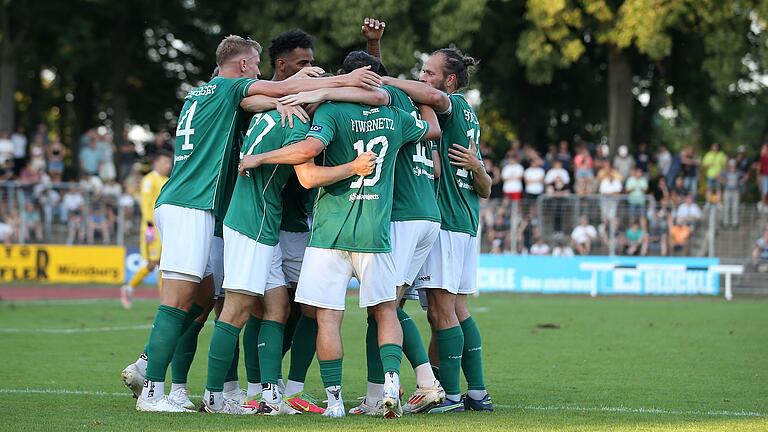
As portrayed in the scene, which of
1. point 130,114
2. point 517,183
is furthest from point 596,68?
point 130,114

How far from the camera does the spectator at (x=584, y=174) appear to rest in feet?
93.9

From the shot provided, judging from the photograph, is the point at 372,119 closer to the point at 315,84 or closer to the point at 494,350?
the point at 315,84

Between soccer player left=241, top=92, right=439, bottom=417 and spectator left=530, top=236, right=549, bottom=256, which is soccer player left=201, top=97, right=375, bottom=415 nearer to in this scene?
soccer player left=241, top=92, right=439, bottom=417

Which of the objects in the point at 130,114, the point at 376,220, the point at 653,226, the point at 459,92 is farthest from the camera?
the point at 130,114

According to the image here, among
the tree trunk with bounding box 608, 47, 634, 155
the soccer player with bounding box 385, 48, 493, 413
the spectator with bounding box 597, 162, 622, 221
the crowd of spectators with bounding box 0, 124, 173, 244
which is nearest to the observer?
the soccer player with bounding box 385, 48, 493, 413

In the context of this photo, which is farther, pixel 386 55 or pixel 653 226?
pixel 386 55

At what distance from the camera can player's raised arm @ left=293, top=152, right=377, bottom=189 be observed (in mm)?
7750

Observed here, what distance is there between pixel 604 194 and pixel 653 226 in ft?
5.34

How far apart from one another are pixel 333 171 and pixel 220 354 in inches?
57.1

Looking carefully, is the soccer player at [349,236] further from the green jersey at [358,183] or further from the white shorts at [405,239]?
the white shorts at [405,239]

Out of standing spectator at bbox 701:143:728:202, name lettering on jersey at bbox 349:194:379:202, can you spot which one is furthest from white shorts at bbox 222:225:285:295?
standing spectator at bbox 701:143:728:202

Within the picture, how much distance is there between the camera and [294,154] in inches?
303

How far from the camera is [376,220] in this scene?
310 inches

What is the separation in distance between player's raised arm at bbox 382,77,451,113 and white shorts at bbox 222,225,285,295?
1.44m
